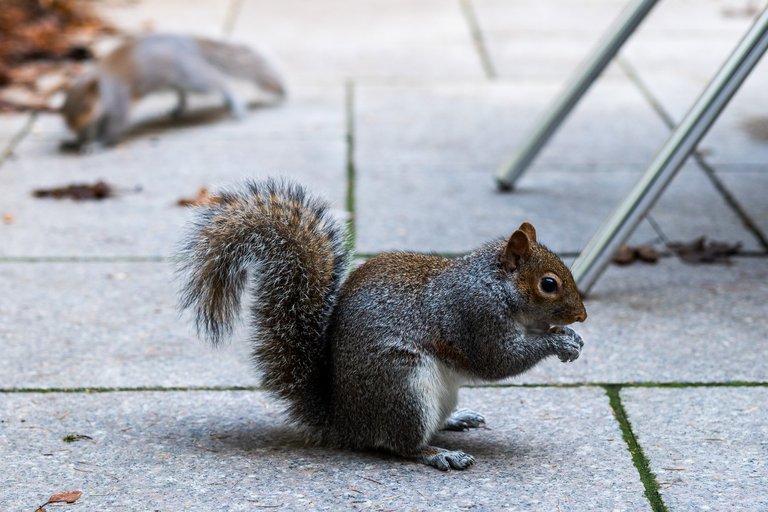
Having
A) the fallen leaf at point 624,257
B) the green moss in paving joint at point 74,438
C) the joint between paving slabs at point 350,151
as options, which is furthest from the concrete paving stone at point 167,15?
the green moss in paving joint at point 74,438

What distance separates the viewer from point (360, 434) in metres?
2.92

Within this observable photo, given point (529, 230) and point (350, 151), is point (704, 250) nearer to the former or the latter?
point (529, 230)

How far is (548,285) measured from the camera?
9.48 feet

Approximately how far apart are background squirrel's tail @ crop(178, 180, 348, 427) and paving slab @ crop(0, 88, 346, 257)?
1.24 meters

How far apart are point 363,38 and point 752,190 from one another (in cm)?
355

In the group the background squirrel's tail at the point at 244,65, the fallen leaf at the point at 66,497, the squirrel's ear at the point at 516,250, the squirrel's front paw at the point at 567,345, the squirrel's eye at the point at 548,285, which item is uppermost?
the squirrel's ear at the point at 516,250

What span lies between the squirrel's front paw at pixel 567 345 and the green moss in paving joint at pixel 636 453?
11.7 inches

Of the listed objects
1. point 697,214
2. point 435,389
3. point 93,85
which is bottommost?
point 93,85

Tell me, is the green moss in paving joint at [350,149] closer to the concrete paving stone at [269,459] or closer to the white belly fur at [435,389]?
the concrete paving stone at [269,459]

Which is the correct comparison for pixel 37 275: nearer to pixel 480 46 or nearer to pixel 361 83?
pixel 361 83

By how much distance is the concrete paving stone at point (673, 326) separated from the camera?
3477 millimetres

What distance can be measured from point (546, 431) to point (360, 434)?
0.53m

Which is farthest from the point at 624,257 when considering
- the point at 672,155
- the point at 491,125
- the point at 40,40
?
the point at 40,40

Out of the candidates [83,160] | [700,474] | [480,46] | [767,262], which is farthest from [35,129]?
[700,474]
